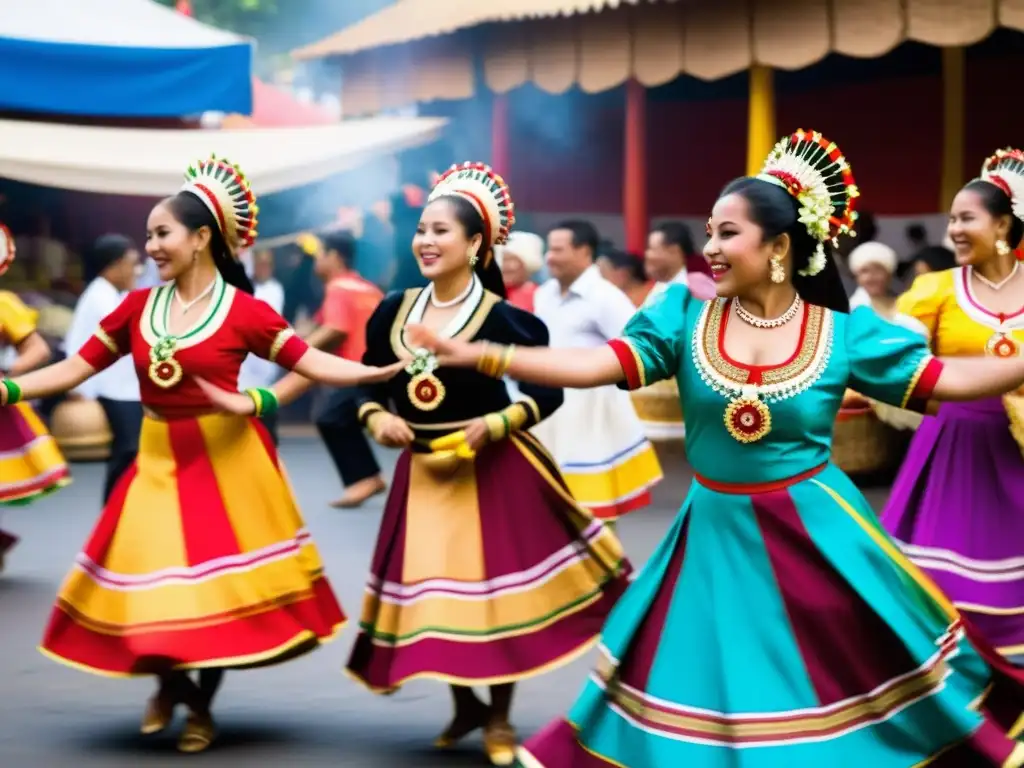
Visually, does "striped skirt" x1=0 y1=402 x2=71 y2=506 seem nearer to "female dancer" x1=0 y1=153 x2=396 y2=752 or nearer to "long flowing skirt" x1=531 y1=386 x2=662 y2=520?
"long flowing skirt" x1=531 y1=386 x2=662 y2=520

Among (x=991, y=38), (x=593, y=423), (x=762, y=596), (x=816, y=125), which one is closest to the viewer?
(x=762, y=596)

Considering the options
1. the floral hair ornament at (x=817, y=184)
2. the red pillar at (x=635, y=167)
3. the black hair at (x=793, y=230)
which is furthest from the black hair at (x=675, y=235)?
the floral hair ornament at (x=817, y=184)

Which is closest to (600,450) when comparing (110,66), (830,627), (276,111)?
(830,627)

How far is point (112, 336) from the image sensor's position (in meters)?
6.69

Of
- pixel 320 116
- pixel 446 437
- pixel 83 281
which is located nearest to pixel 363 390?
pixel 446 437

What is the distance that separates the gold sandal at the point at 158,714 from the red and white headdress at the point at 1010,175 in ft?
11.7

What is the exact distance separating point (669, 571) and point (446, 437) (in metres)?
1.35

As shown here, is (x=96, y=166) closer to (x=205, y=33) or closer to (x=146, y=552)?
(x=205, y=33)

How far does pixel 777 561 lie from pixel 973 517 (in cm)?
228

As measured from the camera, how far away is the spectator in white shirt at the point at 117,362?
10.7 m

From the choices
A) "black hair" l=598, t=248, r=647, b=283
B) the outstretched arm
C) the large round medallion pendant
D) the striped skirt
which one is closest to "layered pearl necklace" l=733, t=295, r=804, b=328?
the large round medallion pendant

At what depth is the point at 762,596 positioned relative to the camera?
16.5ft

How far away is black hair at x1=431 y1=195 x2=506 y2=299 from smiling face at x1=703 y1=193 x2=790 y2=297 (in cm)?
146

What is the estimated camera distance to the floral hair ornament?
5.23 m
